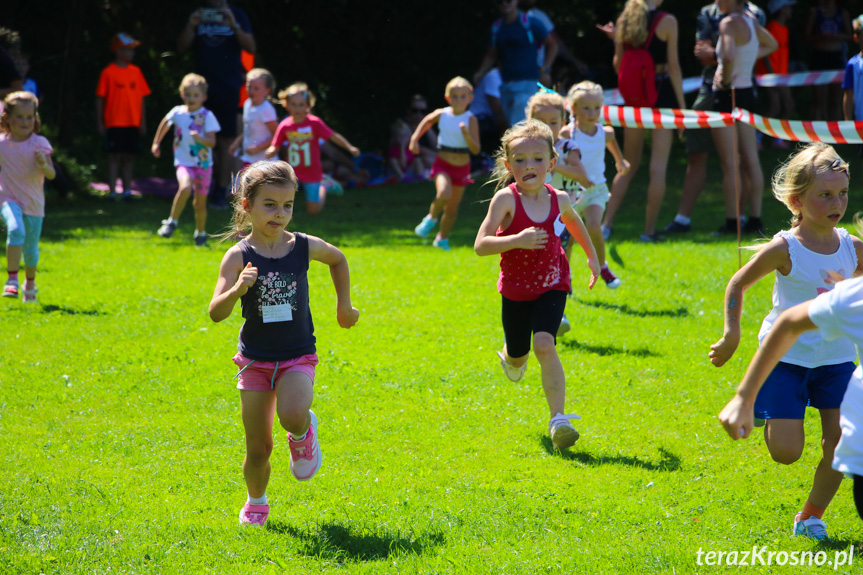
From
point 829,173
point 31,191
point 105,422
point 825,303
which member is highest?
point 829,173

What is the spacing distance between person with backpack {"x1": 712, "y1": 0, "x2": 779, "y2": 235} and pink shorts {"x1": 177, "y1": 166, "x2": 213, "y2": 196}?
19.1ft

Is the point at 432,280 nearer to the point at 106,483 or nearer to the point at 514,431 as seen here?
the point at 514,431

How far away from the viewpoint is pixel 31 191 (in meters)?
8.36

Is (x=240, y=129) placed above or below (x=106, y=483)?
above

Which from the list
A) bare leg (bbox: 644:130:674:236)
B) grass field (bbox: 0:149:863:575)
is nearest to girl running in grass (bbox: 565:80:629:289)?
grass field (bbox: 0:149:863:575)

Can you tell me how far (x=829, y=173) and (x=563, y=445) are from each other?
6.22 ft

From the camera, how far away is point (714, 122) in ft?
32.2

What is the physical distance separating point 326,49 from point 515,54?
7858 mm

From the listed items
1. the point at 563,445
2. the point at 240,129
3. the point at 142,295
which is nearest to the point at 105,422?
the point at 563,445

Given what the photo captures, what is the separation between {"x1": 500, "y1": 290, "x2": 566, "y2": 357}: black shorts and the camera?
5250mm

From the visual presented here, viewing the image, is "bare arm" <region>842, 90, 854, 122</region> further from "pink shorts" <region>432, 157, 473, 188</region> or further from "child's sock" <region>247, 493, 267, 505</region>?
"child's sock" <region>247, 493, 267, 505</region>

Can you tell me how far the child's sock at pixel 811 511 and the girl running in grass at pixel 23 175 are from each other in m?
6.61

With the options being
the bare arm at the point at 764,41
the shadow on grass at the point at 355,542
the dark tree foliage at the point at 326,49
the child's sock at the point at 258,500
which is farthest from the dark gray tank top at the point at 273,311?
the dark tree foliage at the point at 326,49

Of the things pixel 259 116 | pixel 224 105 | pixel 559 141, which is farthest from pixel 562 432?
pixel 224 105
